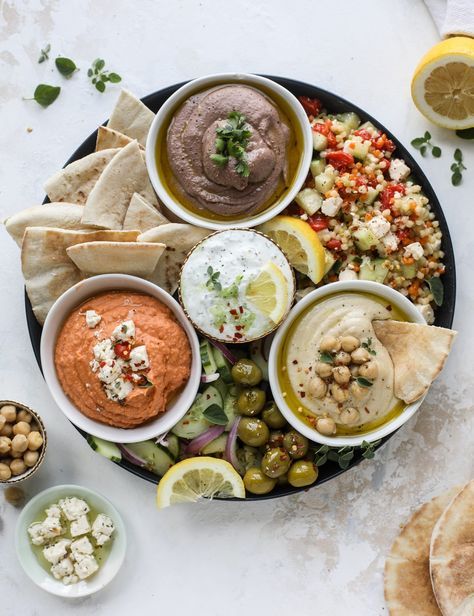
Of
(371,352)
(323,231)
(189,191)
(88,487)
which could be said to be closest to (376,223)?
(323,231)

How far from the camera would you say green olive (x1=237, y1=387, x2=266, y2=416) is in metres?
3.29

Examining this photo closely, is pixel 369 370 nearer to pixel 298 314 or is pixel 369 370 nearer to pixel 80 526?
pixel 298 314

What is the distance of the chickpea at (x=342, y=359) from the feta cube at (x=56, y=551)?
157 cm

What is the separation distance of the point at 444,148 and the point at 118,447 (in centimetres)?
208

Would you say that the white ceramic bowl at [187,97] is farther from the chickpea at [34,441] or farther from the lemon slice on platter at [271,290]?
the chickpea at [34,441]

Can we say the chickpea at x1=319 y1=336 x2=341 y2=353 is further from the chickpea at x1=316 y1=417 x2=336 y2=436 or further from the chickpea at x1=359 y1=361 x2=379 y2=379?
the chickpea at x1=316 y1=417 x2=336 y2=436

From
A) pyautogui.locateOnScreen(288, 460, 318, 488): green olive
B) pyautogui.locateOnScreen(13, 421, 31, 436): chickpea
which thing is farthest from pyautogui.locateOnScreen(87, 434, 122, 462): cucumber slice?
pyautogui.locateOnScreen(288, 460, 318, 488): green olive

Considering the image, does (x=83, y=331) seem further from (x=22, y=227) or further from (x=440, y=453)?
(x=440, y=453)

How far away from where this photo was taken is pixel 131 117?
11.0ft

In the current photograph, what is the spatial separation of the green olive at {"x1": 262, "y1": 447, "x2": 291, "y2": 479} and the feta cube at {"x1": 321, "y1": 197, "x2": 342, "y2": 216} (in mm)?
1072

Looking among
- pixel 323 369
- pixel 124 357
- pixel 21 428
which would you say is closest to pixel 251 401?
pixel 323 369

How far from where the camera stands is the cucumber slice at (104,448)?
3.21 m

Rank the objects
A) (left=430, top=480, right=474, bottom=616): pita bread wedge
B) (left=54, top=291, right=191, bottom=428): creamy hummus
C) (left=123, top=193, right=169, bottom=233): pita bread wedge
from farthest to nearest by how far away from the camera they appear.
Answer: (left=430, top=480, right=474, bottom=616): pita bread wedge
(left=123, top=193, right=169, bottom=233): pita bread wedge
(left=54, top=291, right=191, bottom=428): creamy hummus

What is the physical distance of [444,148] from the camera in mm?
3568
